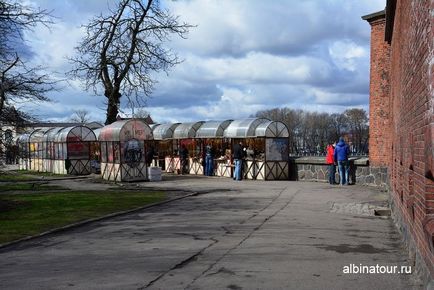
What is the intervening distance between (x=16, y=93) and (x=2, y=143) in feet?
5.10

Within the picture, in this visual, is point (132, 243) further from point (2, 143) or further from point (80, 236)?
point (2, 143)

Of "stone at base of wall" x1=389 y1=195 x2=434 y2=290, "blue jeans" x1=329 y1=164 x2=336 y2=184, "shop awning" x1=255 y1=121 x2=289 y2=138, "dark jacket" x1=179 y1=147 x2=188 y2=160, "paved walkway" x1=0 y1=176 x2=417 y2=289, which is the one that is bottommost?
"paved walkway" x1=0 y1=176 x2=417 y2=289

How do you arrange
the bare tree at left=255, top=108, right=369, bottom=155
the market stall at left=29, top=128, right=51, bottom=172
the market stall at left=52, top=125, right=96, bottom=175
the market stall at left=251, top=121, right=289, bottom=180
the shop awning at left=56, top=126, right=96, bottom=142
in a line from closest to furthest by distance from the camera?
the market stall at left=251, top=121, right=289, bottom=180
the market stall at left=52, top=125, right=96, bottom=175
the shop awning at left=56, top=126, right=96, bottom=142
the market stall at left=29, top=128, right=51, bottom=172
the bare tree at left=255, top=108, right=369, bottom=155

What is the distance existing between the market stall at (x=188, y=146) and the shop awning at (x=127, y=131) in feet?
18.0

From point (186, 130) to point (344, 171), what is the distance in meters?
14.5

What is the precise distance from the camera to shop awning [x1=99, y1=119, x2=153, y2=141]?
28.3 metres

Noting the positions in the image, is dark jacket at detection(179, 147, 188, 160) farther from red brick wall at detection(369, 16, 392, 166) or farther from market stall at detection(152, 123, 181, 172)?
red brick wall at detection(369, 16, 392, 166)

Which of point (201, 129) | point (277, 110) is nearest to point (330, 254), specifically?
point (201, 129)

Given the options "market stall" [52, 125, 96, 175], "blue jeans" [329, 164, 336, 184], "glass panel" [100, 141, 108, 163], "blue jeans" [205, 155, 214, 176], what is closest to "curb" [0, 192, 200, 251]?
"blue jeans" [329, 164, 336, 184]

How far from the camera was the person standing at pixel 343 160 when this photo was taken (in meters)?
23.1

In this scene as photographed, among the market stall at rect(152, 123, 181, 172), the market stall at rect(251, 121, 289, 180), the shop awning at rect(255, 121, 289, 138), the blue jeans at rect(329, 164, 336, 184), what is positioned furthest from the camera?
the market stall at rect(152, 123, 181, 172)

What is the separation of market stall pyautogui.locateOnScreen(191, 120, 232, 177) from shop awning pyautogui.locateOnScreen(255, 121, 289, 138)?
132 inches

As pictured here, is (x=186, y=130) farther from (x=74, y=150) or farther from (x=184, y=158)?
(x=74, y=150)

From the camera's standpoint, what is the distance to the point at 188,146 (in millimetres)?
35312
